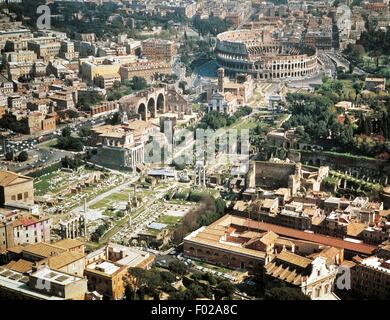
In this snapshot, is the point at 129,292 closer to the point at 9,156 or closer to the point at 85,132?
the point at 9,156

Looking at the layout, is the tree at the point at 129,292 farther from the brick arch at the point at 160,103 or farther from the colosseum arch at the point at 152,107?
the brick arch at the point at 160,103

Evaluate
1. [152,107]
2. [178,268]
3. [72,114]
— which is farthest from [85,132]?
[178,268]

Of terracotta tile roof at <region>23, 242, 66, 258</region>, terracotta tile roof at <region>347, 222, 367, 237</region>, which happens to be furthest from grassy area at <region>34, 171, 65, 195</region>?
terracotta tile roof at <region>347, 222, 367, 237</region>

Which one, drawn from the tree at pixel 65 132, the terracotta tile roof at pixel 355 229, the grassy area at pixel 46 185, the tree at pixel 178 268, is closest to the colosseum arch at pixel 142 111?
the tree at pixel 65 132

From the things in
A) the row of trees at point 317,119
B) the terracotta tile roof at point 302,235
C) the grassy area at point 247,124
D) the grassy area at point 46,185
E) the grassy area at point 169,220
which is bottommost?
the grassy area at point 169,220

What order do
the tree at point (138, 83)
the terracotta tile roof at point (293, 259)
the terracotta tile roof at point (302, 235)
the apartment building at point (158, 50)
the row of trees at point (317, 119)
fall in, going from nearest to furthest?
the terracotta tile roof at point (293, 259), the terracotta tile roof at point (302, 235), the row of trees at point (317, 119), the tree at point (138, 83), the apartment building at point (158, 50)

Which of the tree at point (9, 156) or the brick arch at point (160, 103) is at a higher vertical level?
the brick arch at point (160, 103)

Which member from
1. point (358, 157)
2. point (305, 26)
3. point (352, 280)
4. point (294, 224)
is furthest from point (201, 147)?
point (305, 26)

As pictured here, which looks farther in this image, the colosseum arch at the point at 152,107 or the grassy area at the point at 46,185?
the colosseum arch at the point at 152,107

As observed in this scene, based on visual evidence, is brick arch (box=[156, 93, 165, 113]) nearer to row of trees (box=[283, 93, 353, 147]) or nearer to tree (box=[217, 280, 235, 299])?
row of trees (box=[283, 93, 353, 147])
